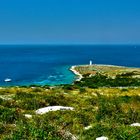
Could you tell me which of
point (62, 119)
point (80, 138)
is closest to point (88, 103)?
point (62, 119)

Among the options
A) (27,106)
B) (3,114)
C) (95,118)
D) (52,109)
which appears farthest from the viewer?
(27,106)

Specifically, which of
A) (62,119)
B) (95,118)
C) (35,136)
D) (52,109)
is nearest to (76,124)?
(62,119)

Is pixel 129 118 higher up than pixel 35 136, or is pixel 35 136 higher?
pixel 35 136

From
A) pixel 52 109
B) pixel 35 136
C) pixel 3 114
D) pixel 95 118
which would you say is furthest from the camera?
pixel 52 109

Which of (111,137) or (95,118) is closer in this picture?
(111,137)

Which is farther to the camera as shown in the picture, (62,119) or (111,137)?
(62,119)

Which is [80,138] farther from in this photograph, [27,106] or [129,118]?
[27,106]

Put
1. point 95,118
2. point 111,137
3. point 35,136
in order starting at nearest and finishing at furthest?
point 35,136
point 111,137
point 95,118

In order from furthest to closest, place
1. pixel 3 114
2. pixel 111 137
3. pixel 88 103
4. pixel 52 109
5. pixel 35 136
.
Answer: pixel 88 103, pixel 52 109, pixel 3 114, pixel 111 137, pixel 35 136

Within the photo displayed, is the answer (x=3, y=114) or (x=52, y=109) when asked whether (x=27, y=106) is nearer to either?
(x=52, y=109)
